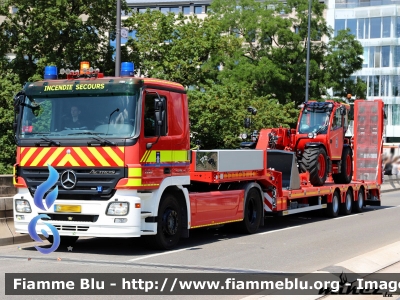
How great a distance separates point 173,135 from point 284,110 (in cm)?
2938

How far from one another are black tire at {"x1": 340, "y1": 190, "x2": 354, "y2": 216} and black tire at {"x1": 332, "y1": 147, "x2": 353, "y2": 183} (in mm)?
501

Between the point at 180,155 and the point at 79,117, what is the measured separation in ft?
6.71

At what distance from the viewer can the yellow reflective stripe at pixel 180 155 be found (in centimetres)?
1278

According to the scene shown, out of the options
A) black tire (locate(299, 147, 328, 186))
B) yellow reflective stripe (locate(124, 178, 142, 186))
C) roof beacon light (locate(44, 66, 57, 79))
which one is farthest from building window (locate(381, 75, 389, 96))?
yellow reflective stripe (locate(124, 178, 142, 186))

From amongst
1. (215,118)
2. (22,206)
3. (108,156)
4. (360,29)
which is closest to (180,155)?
(108,156)

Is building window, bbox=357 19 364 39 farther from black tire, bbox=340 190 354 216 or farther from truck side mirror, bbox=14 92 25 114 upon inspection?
truck side mirror, bbox=14 92 25 114

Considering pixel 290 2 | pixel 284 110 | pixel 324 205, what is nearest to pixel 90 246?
pixel 324 205

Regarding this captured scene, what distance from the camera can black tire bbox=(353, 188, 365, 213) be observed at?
22.5 m

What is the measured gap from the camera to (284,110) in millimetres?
41500

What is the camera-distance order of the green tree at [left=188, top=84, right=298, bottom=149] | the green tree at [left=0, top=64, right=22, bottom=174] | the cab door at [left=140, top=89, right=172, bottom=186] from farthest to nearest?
the green tree at [left=188, top=84, right=298, bottom=149], the green tree at [left=0, top=64, right=22, bottom=174], the cab door at [left=140, top=89, right=172, bottom=186]

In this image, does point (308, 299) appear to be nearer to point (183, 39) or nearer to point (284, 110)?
point (183, 39)

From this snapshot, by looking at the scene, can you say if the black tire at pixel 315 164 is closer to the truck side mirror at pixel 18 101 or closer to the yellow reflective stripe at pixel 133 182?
the yellow reflective stripe at pixel 133 182

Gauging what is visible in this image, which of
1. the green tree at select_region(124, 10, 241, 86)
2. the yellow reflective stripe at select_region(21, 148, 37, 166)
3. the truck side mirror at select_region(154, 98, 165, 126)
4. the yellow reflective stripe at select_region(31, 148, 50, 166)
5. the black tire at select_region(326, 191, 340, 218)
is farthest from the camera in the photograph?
the green tree at select_region(124, 10, 241, 86)

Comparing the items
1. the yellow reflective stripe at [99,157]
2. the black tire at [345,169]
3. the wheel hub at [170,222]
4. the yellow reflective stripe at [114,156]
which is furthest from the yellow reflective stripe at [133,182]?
the black tire at [345,169]
